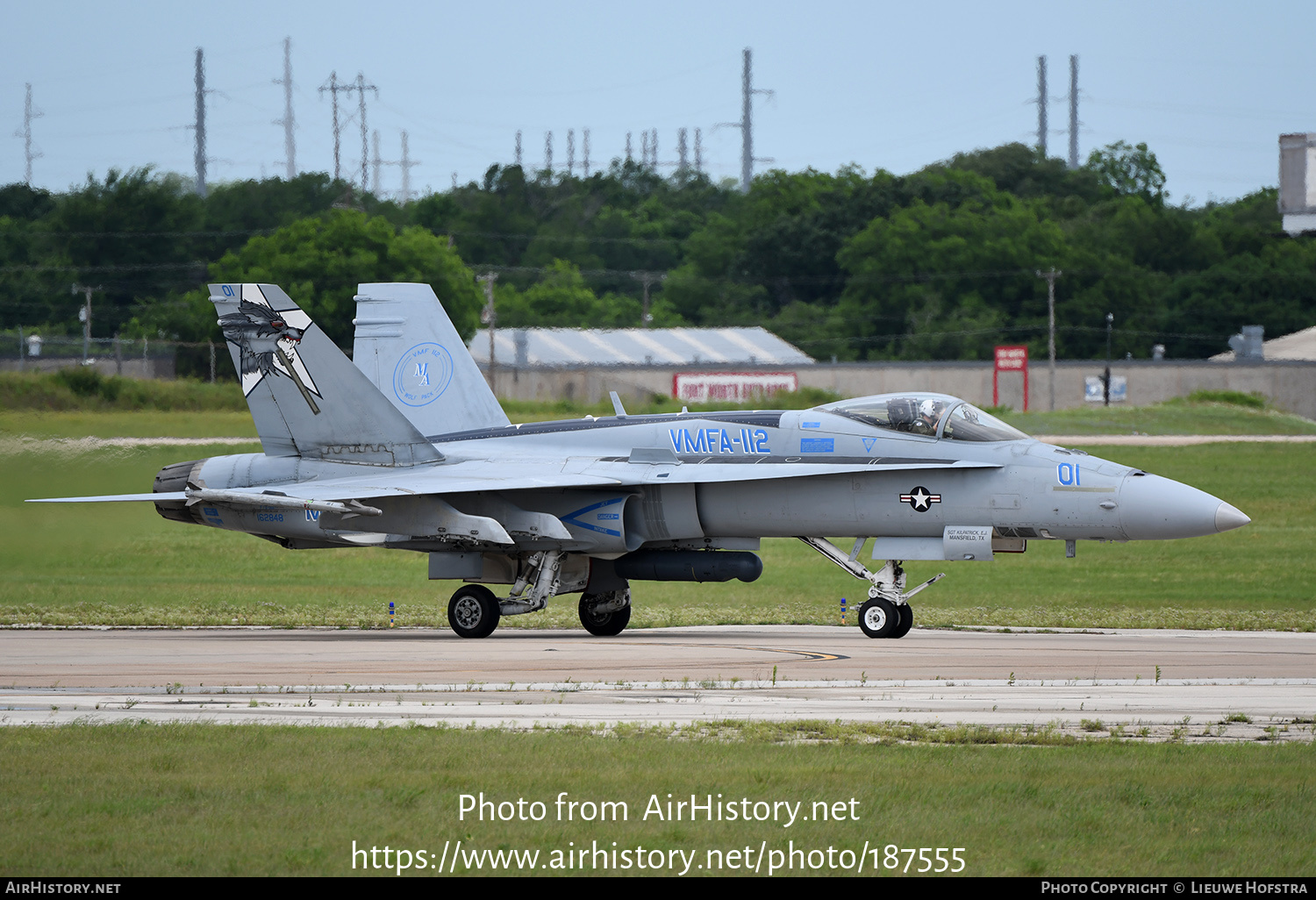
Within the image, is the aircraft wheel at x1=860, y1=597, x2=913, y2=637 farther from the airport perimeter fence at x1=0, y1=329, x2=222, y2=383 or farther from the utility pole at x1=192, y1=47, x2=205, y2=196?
the utility pole at x1=192, y1=47, x2=205, y2=196

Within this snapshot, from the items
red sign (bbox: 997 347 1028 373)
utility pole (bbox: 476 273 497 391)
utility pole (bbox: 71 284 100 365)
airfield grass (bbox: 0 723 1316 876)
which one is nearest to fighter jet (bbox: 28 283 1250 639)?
airfield grass (bbox: 0 723 1316 876)

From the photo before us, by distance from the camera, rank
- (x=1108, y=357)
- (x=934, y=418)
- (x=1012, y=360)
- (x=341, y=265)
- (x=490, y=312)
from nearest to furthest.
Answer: (x=934, y=418)
(x=490, y=312)
(x=1012, y=360)
(x=341, y=265)
(x=1108, y=357)

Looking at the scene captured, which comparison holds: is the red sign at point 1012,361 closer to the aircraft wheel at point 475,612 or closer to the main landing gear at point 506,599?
the main landing gear at point 506,599

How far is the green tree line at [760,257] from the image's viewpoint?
267 ft

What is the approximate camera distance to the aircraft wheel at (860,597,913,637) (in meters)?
16.6

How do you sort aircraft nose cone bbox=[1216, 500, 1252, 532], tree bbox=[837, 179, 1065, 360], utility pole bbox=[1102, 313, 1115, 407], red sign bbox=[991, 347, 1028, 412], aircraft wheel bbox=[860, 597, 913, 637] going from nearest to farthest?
aircraft nose cone bbox=[1216, 500, 1252, 532] < aircraft wheel bbox=[860, 597, 913, 637] < red sign bbox=[991, 347, 1028, 412] < utility pole bbox=[1102, 313, 1115, 407] < tree bbox=[837, 179, 1065, 360]

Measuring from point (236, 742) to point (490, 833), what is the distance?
289 centimetres

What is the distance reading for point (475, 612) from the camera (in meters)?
17.7

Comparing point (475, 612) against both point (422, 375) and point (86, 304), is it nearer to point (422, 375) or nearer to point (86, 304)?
point (422, 375)

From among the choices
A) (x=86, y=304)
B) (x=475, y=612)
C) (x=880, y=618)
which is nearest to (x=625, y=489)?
(x=475, y=612)

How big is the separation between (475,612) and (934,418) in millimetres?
5529

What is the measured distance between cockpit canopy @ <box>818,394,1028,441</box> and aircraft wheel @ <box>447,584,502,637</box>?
454 cm

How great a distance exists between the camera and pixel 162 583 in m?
25.1

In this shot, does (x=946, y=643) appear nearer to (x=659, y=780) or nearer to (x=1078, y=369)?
(x=659, y=780)
